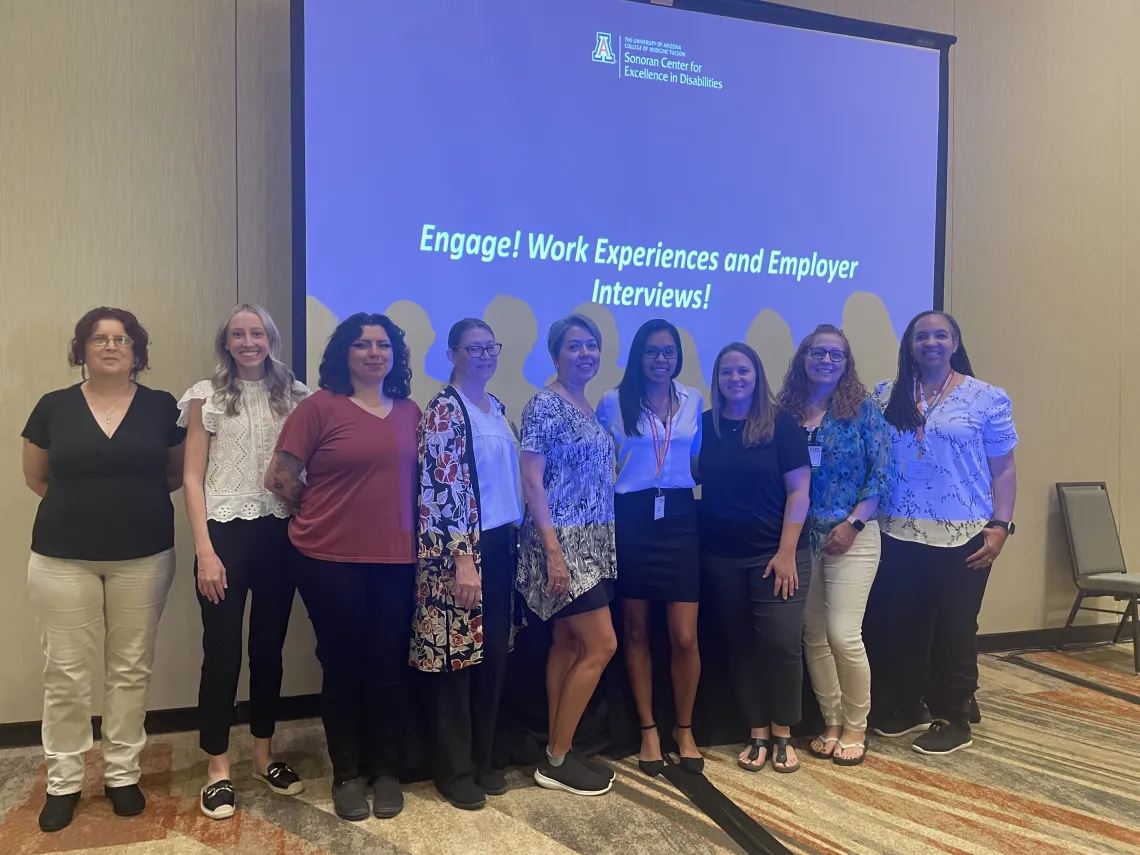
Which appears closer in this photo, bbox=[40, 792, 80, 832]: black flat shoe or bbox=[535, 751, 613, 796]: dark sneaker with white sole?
bbox=[40, 792, 80, 832]: black flat shoe

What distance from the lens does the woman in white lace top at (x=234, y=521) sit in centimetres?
229

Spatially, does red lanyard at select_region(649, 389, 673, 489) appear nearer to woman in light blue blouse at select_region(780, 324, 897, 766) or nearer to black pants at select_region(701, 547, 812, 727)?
black pants at select_region(701, 547, 812, 727)

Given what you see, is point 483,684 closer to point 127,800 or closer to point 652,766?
point 652,766

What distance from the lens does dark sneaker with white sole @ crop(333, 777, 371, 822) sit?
2266 millimetres

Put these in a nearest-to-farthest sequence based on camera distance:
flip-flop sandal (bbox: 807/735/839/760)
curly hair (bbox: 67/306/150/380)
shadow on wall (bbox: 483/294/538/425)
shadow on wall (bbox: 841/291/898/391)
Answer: curly hair (bbox: 67/306/150/380), flip-flop sandal (bbox: 807/735/839/760), shadow on wall (bbox: 483/294/538/425), shadow on wall (bbox: 841/291/898/391)

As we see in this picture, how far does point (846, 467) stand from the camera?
2.70m

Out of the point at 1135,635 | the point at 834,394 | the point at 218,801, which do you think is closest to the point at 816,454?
the point at 834,394

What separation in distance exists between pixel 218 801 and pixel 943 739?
2.52 m

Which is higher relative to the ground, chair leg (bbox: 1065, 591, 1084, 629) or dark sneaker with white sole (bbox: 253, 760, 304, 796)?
chair leg (bbox: 1065, 591, 1084, 629)

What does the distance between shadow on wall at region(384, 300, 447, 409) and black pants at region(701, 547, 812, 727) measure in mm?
1306

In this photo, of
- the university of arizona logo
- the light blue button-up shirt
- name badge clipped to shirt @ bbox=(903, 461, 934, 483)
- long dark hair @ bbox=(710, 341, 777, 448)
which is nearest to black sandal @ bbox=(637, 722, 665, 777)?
the light blue button-up shirt

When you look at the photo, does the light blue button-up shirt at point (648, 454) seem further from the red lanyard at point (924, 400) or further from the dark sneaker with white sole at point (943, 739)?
the dark sneaker with white sole at point (943, 739)

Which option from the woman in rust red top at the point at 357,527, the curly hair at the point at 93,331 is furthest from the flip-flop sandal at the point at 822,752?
the curly hair at the point at 93,331

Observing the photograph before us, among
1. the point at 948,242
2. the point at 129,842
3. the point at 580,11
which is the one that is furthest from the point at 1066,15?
the point at 129,842
